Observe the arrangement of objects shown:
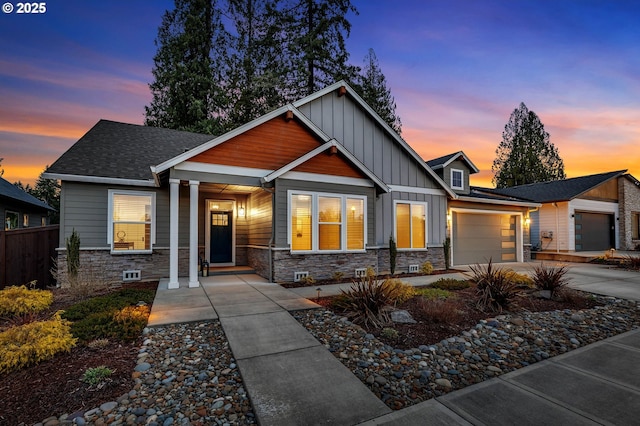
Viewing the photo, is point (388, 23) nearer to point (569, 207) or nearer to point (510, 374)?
point (510, 374)

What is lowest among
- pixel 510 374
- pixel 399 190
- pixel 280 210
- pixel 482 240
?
pixel 510 374

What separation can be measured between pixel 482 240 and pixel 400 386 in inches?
492

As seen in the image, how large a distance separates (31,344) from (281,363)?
2.91 m

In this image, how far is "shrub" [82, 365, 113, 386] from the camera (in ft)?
9.72

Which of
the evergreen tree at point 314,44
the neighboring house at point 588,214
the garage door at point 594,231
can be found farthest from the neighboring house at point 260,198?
the garage door at point 594,231

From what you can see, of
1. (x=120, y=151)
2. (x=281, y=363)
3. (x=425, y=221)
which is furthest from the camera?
(x=425, y=221)

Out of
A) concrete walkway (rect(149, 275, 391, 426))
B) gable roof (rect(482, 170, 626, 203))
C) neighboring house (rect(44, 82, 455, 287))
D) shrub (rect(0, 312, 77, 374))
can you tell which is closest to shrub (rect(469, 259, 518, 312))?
concrete walkway (rect(149, 275, 391, 426))

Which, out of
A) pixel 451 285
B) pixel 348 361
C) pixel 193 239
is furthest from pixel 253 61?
pixel 348 361

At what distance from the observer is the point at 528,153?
31.8 metres

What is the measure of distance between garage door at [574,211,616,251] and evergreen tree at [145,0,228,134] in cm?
2354

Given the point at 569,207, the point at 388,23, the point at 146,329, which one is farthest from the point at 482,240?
the point at 146,329

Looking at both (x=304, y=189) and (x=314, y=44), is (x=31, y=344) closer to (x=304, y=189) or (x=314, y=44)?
(x=304, y=189)

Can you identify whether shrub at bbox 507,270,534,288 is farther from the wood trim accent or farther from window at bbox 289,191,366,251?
the wood trim accent

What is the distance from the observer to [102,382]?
9.82ft
